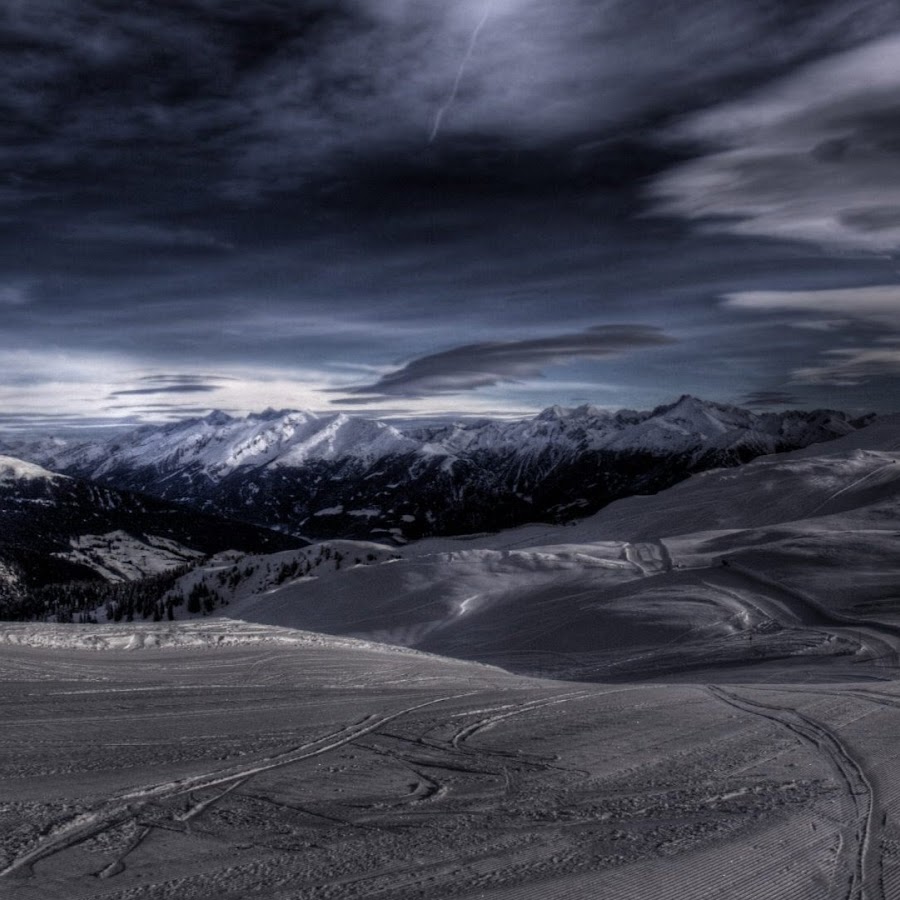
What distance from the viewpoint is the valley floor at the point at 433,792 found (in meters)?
5.40

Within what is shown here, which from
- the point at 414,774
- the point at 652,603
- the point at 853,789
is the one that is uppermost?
the point at 414,774

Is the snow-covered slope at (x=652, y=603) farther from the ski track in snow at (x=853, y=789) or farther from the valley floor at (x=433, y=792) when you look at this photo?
the valley floor at (x=433, y=792)

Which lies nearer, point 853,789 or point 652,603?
point 853,789

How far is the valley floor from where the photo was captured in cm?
540

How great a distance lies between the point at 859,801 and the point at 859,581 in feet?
89.3

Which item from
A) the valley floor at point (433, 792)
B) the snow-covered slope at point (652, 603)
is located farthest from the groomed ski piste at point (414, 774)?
the snow-covered slope at point (652, 603)

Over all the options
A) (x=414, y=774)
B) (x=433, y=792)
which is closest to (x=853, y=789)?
(x=433, y=792)

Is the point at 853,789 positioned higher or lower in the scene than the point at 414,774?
lower

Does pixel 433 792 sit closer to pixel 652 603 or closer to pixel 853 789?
pixel 853 789

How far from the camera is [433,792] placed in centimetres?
722

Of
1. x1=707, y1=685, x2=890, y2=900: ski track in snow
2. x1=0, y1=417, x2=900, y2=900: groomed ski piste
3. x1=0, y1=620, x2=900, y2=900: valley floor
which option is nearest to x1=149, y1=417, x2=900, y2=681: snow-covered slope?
x1=0, y1=417, x2=900, y2=900: groomed ski piste

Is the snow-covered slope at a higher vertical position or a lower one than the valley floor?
lower

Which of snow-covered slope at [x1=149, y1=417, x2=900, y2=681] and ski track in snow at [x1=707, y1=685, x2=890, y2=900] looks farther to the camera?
snow-covered slope at [x1=149, y1=417, x2=900, y2=681]

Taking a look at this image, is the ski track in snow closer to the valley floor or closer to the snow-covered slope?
the valley floor
